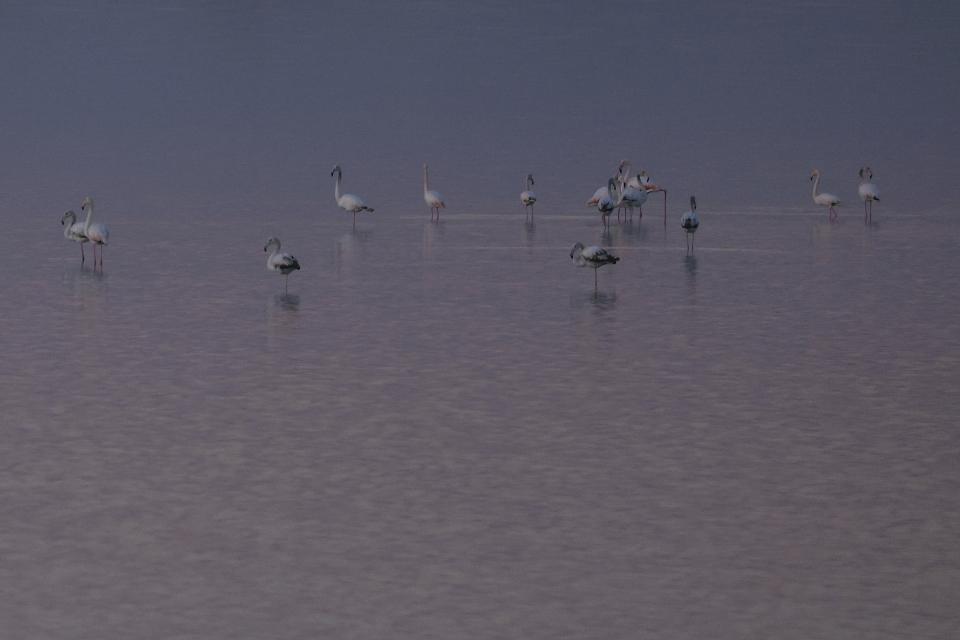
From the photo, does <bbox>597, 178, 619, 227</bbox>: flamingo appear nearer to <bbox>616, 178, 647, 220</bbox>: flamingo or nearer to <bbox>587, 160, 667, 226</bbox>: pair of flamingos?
<bbox>587, 160, 667, 226</bbox>: pair of flamingos

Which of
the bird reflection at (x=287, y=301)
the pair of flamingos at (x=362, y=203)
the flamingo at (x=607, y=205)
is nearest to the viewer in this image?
the bird reflection at (x=287, y=301)

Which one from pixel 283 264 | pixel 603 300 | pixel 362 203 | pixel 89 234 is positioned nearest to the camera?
pixel 603 300

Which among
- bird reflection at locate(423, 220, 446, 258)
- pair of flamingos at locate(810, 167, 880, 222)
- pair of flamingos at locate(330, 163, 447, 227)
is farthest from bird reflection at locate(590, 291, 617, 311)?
pair of flamingos at locate(810, 167, 880, 222)

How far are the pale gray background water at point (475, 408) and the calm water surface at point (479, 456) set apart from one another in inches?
1.5

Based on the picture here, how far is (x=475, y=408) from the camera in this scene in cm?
1445

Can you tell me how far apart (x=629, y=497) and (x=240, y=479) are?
2463 mm

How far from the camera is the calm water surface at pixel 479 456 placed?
942 cm

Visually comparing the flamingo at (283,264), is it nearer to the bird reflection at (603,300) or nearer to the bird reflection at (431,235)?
the bird reflection at (603,300)

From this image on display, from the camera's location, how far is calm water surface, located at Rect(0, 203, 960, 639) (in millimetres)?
9422

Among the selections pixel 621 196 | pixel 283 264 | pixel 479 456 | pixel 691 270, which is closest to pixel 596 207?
pixel 621 196

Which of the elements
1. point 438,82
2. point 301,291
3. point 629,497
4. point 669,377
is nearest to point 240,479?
point 629,497

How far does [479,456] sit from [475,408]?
178 centimetres

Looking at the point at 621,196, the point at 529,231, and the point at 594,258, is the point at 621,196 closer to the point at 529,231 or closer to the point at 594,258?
the point at 529,231

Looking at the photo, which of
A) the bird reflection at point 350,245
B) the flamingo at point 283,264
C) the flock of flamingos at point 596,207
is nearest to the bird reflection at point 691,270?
the flock of flamingos at point 596,207
